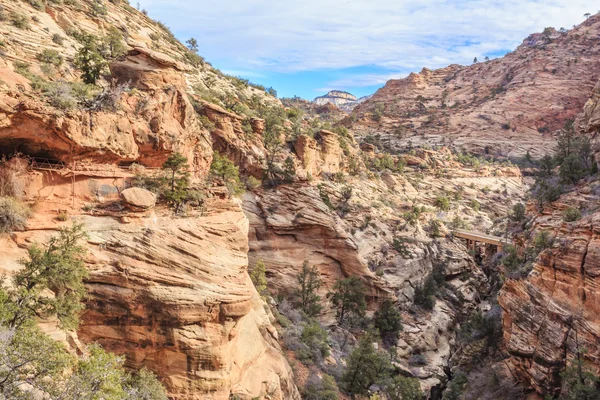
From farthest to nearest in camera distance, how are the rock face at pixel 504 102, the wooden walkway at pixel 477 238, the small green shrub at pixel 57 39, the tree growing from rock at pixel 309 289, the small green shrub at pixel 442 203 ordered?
the rock face at pixel 504 102 < the small green shrub at pixel 442 203 < the wooden walkway at pixel 477 238 < the tree growing from rock at pixel 309 289 < the small green shrub at pixel 57 39

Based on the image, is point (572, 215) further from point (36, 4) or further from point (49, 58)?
point (36, 4)

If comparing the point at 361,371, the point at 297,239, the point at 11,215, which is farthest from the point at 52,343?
the point at 297,239

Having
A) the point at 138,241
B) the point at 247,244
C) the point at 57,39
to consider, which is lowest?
the point at 247,244

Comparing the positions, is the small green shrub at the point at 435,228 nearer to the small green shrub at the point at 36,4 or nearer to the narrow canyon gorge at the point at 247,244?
the narrow canyon gorge at the point at 247,244

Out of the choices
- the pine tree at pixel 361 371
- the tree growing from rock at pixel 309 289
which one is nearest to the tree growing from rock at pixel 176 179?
the pine tree at pixel 361 371

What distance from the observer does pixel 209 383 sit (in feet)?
42.2

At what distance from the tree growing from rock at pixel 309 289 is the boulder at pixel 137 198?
20.1 meters

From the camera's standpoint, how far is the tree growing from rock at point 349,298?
32969mm

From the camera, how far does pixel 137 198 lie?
543 inches

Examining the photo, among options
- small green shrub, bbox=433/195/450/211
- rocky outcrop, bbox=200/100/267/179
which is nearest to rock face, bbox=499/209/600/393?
rocky outcrop, bbox=200/100/267/179

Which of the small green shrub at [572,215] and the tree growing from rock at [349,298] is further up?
the small green shrub at [572,215]

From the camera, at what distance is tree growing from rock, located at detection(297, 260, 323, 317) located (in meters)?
31.3

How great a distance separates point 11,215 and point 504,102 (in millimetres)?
106960

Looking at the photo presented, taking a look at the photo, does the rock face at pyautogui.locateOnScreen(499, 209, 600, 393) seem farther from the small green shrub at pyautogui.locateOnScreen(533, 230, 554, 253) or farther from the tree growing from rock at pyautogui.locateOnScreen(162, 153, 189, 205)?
the tree growing from rock at pyautogui.locateOnScreen(162, 153, 189, 205)
